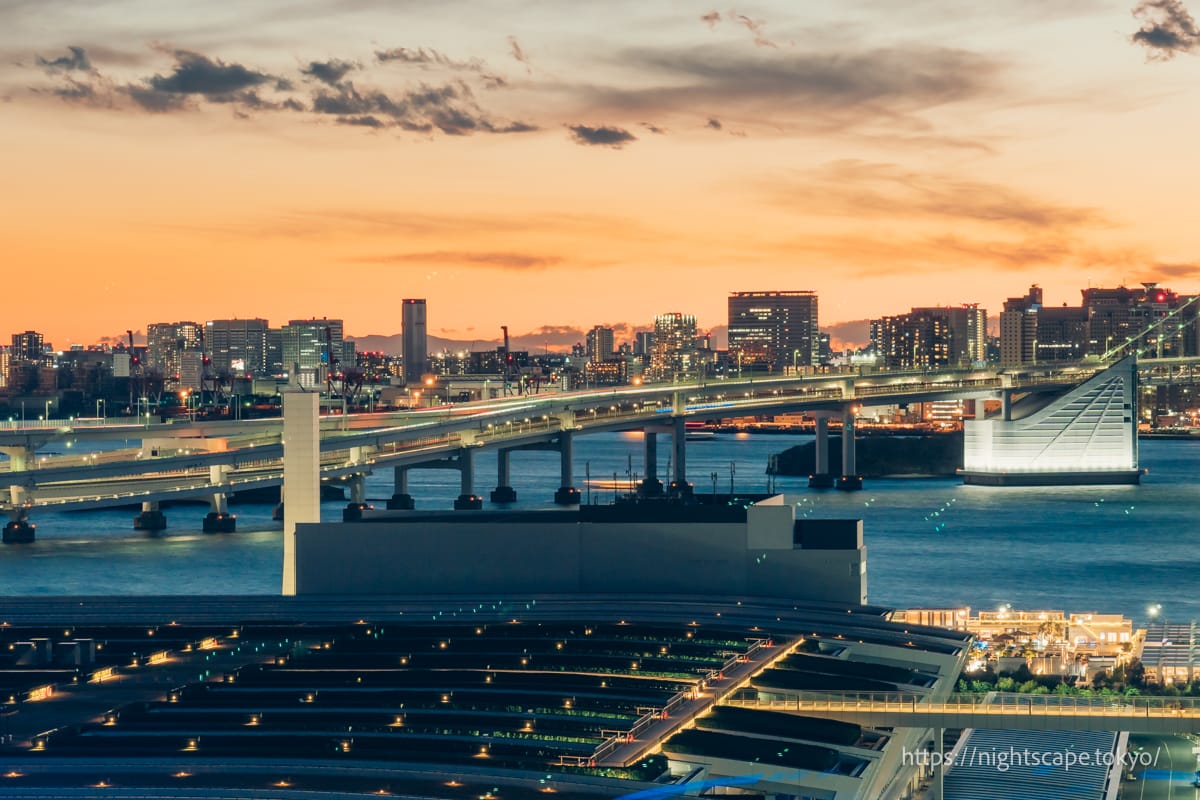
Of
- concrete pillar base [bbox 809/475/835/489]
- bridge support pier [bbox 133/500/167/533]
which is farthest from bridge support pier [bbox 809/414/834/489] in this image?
bridge support pier [bbox 133/500/167/533]

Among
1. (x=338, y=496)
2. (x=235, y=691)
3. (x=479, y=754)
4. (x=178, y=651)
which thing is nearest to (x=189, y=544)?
(x=338, y=496)

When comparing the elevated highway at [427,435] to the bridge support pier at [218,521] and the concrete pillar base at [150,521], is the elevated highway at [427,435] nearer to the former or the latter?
the bridge support pier at [218,521]

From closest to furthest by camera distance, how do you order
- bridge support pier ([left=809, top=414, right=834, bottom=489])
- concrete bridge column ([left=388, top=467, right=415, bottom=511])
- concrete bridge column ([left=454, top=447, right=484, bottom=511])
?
concrete bridge column ([left=388, top=467, right=415, bottom=511]) < concrete bridge column ([left=454, top=447, right=484, bottom=511]) < bridge support pier ([left=809, top=414, right=834, bottom=489])

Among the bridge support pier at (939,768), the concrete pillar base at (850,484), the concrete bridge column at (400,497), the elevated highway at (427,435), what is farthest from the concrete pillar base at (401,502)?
the bridge support pier at (939,768)

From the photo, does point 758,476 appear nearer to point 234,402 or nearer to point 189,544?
point 234,402

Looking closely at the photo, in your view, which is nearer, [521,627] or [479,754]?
[479,754]

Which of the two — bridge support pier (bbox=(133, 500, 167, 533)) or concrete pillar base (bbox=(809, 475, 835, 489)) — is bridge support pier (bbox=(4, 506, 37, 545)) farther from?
concrete pillar base (bbox=(809, 475, 835, 489))
